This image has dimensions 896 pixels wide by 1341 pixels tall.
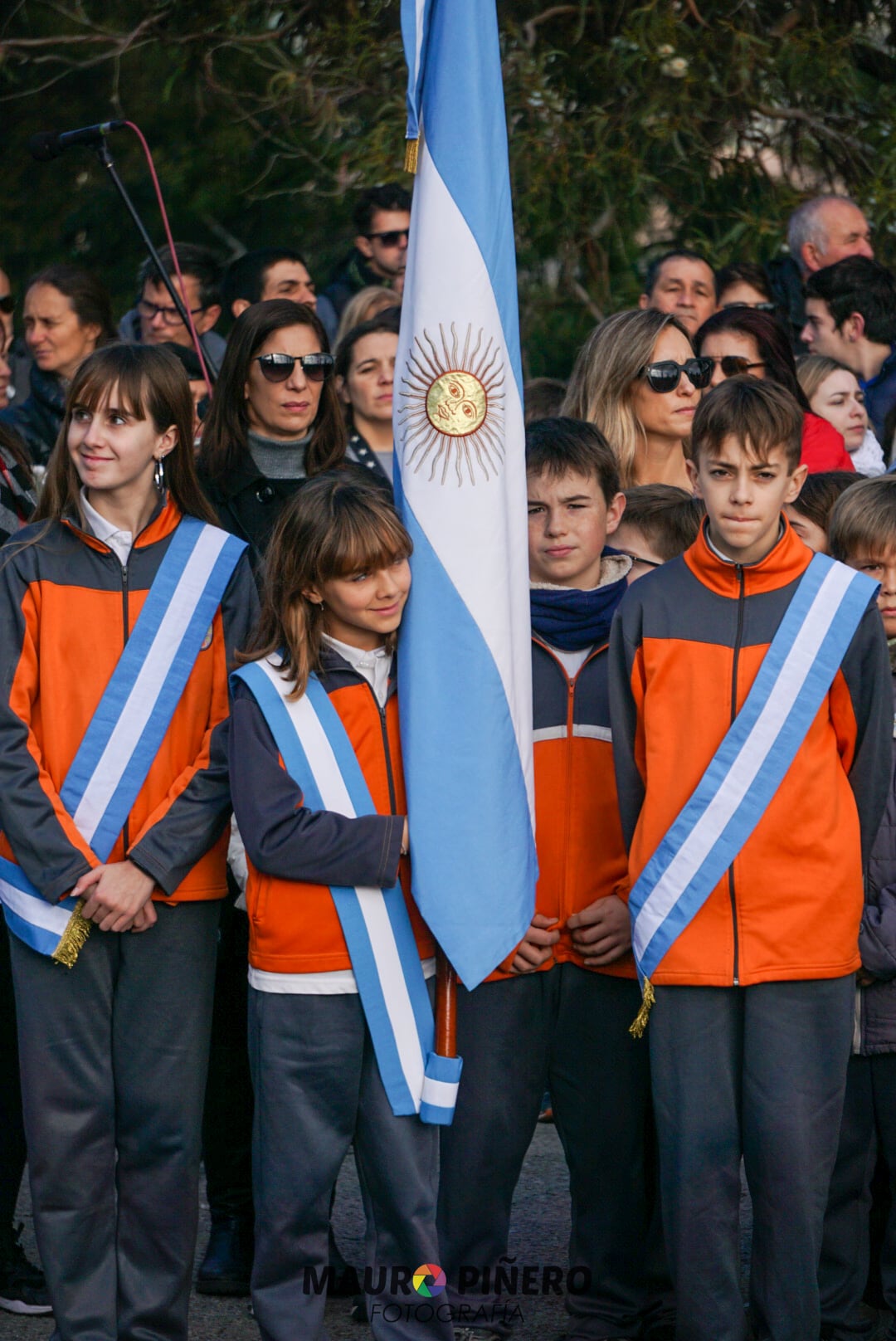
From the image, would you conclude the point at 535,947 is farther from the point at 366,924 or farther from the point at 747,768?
the point at 747,768

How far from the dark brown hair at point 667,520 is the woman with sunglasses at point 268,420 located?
76 cm

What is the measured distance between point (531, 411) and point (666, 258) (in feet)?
3.55

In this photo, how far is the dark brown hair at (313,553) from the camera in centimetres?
379

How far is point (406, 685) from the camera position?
384 centimetres

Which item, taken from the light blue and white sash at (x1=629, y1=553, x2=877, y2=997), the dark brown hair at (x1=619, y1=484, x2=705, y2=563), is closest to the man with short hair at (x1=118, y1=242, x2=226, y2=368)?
the dark brown hair at (x1=619, y1=484, x2=705, y2=563)

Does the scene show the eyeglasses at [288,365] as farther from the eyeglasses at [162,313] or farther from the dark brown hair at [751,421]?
the eyeglasses at [162,313]

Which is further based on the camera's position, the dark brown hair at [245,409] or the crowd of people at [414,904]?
the dark brown hair at [245,409]

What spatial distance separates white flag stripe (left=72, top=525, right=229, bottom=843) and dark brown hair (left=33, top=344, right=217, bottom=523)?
29cm

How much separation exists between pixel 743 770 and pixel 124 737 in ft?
4.11

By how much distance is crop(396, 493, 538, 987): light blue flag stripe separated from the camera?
380 cm

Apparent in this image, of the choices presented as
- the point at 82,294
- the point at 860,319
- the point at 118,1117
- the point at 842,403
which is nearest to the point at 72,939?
the point at 118,1117

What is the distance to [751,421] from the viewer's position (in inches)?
149

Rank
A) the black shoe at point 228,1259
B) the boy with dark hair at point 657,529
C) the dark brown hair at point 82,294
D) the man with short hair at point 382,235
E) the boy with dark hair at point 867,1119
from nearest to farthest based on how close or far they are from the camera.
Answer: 1. the boy with dark hair at point 867,1119
2. the black shoe at point 228,1259
3. the boy with dark hair at point 657,529
4. the dark brown hair at point 82,294
5. the man with short hair at point 382,235

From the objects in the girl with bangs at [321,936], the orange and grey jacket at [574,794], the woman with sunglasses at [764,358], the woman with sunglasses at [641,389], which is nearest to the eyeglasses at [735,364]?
the woman with sunglasses at [764,358]
